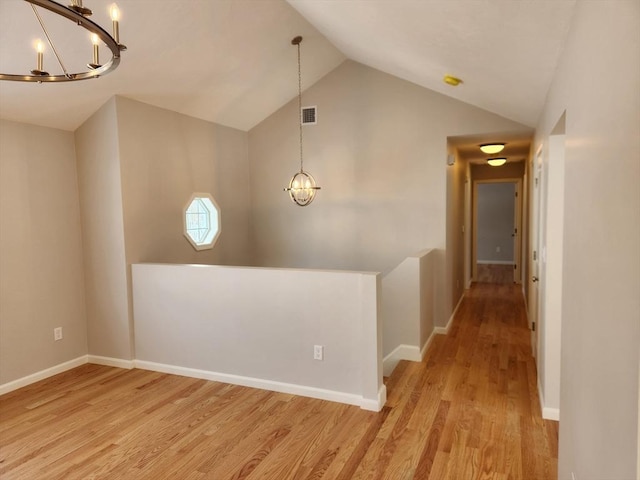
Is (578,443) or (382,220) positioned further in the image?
(382,220)

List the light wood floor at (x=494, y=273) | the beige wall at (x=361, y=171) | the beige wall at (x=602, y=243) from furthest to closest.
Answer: the light wood floor at (x=494, y=273) < the beige wall at (x=361, y=171) < the beige wall at (x=602, y=243)

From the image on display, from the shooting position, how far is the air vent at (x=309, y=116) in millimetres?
5579

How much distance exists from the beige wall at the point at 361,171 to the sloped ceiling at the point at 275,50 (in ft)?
0.96

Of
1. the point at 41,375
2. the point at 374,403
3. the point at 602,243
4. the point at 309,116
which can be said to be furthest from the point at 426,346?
the point at 41,375

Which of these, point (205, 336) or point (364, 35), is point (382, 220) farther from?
point (205, 336)

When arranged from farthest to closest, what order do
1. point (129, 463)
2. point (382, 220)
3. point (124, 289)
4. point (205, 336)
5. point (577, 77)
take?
point (382, 220) → point (124, 289) → point (205, 336) → point (129, 463) → point (577, 77)

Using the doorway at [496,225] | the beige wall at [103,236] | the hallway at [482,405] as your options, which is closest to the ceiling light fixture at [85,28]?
the beige wall at [103,236]

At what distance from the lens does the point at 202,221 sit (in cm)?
532

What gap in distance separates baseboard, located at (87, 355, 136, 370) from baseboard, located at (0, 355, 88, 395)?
9cm

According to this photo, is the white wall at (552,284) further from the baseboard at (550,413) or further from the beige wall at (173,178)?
the beige wall at (173,178)

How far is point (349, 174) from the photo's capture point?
543 centimetres

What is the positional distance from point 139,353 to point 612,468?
4046 millimetres

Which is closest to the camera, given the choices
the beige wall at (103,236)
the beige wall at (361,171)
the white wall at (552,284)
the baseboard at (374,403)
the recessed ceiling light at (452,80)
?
the white wall at (552,284)

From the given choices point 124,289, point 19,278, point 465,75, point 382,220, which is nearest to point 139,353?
point 124,289
